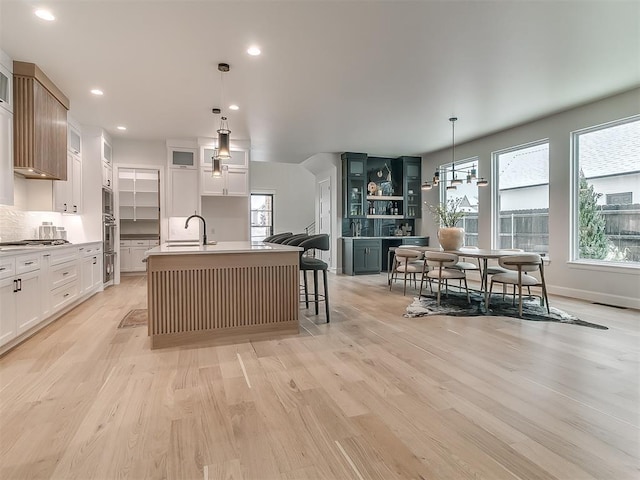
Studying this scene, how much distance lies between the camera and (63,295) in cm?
415

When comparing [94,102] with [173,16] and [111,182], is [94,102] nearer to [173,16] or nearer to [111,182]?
[111,182]

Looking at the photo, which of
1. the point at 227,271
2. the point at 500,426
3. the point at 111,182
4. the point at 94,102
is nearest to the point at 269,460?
the point at 500,426

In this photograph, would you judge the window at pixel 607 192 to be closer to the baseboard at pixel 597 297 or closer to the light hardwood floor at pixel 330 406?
the baseboard at pixel 597 297

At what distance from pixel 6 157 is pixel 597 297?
7271 millimetres

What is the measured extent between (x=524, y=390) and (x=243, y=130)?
18.1 ft

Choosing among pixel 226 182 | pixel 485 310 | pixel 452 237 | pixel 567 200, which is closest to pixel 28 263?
pixel 226 182

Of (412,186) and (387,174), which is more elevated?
(387,174)

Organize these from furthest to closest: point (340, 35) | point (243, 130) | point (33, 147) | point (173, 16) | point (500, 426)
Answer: point (243, 130) → point (33, 147) → point (340, 35) → point (173, 16) → point (500, 426)

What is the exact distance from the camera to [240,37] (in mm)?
3172

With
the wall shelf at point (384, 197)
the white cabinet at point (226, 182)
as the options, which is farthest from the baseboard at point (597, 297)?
the white cabinet at point (226, 182)

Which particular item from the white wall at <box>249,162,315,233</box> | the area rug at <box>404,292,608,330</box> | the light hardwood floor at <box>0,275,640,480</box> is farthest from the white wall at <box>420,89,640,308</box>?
the white wall at <box>249,162,315,233</box>

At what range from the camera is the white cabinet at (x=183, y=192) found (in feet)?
21.8

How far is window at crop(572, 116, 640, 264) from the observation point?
4578 mm

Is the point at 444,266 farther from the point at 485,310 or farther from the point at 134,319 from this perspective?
the point at 134,319
